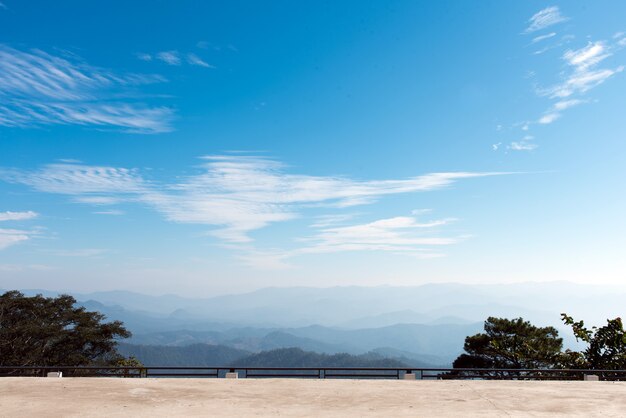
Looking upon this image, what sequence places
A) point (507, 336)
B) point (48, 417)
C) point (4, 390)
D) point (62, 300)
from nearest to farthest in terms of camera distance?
point (48, 417)
point (4, 390)
point (507, 336)
point (62, 300)

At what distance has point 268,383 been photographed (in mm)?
19875

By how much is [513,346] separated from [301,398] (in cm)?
3776

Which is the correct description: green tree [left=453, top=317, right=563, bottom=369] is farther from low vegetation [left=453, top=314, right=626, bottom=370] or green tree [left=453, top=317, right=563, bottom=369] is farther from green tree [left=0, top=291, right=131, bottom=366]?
green tree [left=0, top=291, right=131, bottom=366]

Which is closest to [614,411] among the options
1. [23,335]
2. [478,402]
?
[478,402]

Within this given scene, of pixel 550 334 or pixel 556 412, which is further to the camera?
pixel 550 334

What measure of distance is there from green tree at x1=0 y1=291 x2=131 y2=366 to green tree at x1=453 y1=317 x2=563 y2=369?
44258mm

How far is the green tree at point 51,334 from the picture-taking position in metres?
49.3

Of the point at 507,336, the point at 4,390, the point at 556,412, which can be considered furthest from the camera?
the point at 507,336

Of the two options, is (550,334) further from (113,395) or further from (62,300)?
(62,300)

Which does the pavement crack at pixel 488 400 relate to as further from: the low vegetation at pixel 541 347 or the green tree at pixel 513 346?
the green tree at pixel 513 346

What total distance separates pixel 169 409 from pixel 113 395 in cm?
355

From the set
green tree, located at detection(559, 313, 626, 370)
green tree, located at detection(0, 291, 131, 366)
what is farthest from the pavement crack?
green tree, located at detection(0, 291, 131, 366)

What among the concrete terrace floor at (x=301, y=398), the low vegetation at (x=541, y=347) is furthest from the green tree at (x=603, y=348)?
the concrete terrace floor at (x=301, y=398)

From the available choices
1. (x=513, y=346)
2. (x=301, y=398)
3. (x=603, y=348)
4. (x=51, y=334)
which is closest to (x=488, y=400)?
(x=301, y=398)
